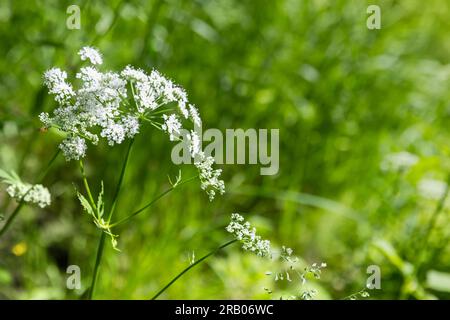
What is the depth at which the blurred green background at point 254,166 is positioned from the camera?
8.95 feet

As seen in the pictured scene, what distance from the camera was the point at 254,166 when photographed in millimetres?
3443

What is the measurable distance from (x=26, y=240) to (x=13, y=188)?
1057 millimetres

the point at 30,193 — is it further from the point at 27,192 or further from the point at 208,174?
the point at 208,174

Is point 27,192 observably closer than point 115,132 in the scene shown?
No

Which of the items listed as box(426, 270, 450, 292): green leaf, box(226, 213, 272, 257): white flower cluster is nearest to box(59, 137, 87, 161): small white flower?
box(226, 213, 272, 257): white flower cluster

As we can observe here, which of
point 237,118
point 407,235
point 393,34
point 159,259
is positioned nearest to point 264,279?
point 159,259

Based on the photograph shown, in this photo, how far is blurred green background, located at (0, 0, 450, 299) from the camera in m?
2.73

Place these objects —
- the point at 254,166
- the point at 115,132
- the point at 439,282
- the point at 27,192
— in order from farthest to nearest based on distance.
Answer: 1. the point at 254,166
2. the point at 439,282
3. the point at 27,192
4. the point at 115,132

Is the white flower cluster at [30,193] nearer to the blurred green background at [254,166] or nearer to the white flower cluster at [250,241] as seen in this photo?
the white flower cluster at [250,241]

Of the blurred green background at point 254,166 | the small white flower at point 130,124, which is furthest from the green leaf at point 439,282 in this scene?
the small white flower at point 130,124

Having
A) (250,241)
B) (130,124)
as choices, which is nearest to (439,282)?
(250,241)

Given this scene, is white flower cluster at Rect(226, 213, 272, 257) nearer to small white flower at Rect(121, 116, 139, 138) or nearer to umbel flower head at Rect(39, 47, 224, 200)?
umbel flower head at Rect(39, 47, 224, 200)

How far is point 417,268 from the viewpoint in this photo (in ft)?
8.02
